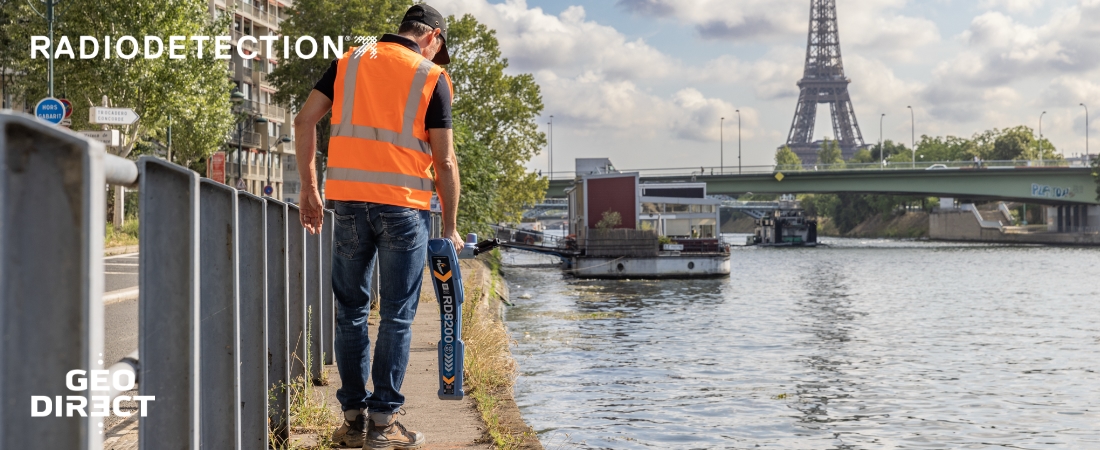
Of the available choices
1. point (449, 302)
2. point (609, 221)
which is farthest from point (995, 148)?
point (449, 302)

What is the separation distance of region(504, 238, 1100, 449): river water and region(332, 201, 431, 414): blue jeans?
4679mm

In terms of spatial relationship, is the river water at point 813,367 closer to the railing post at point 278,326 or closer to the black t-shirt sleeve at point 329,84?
the railing post at point 278,326

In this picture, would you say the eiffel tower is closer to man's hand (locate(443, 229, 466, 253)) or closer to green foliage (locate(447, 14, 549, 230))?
green foliage (locate(447, 14, 549, 230))

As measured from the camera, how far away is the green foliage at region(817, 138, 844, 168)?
487 ft

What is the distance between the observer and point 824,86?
17400 cm

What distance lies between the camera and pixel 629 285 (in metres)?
42.0

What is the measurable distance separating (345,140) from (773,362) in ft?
45.4

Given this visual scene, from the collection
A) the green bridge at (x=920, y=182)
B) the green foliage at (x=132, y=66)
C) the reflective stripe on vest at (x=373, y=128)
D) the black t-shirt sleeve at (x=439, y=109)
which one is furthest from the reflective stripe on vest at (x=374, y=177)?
the green bridge at (x=920, y=182)

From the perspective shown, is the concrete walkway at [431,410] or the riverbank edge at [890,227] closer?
the concrete walkway at [431,410]

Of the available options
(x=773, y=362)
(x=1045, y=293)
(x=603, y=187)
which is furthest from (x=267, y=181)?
(x=773, y=362)

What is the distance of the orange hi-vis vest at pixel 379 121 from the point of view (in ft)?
14.4

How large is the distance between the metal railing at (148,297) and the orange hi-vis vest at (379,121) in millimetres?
333

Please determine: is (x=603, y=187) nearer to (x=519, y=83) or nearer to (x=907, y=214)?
(x=519, y=83)

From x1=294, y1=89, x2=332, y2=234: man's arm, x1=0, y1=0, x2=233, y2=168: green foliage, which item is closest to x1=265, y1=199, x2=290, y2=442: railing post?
x1=294, y1=89, x2=332, y2=234: man's arm
